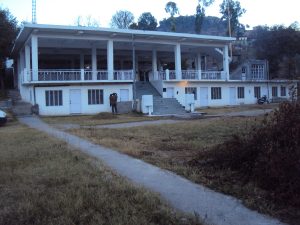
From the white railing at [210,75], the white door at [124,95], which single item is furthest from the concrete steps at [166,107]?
the white railing at [210,75]

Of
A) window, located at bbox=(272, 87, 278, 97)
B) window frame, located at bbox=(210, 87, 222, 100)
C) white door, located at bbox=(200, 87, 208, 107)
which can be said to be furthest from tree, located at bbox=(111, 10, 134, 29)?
white door, located at bbox=(200, 87, 208, 107)

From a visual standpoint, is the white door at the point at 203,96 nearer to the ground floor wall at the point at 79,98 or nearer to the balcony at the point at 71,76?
the balcony at the point at 71,76

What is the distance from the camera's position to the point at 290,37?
206 ft

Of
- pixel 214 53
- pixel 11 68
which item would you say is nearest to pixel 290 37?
pixel 214 53

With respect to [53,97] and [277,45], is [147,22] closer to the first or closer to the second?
[277,45]

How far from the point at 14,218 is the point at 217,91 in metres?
40.1

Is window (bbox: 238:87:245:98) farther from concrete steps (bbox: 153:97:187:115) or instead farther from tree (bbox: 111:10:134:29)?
tree (bbox: 111:10:134:29)

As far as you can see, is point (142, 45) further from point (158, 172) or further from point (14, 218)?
point (14, 218)

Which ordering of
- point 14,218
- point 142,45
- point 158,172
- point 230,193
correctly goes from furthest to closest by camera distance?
1. point 142,45
2. point 158,172
3. point 230,193
4. point 14,218

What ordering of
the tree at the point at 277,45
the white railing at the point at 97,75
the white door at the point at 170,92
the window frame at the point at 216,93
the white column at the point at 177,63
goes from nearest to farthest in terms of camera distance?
the white railing at the point at 97,75
the white door at the point at 170,92
the white column at the point at 177,63
the window frame at the point at 216,93
the tree at the point at 277,45

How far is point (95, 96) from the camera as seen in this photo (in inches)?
1464

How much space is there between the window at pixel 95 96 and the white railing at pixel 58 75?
1797 millimetres

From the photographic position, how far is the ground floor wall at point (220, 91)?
41.6 meters

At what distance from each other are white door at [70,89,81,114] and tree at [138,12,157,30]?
131 feet
